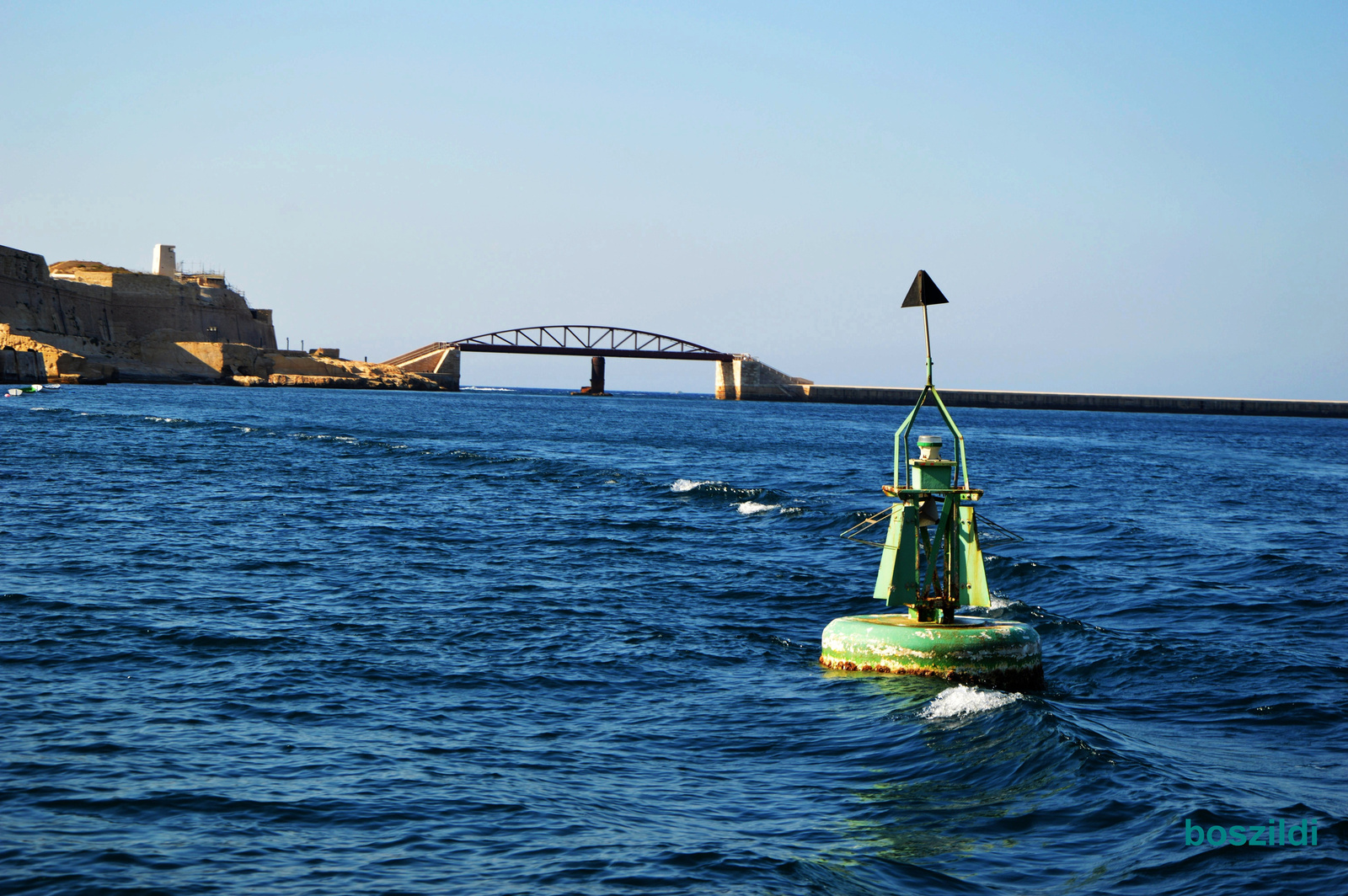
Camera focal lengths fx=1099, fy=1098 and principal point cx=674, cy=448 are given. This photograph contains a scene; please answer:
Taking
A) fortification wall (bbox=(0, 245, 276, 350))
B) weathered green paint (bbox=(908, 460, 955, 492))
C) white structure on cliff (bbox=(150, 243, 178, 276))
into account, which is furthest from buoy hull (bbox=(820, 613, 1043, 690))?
white structure on cliff (bbox=(150, 243, 178, 276))

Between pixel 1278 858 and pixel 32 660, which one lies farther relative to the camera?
pixel 32 660

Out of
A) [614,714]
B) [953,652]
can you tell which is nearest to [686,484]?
[953,652]

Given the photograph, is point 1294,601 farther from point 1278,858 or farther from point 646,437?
point 646,437

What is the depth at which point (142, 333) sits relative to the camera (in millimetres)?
139500

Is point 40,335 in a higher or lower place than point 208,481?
higher

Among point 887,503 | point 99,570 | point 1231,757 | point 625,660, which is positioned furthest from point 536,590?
point 887,503

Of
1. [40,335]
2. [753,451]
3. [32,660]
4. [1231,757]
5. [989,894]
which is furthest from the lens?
[40,335]

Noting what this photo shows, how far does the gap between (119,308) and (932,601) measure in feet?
478

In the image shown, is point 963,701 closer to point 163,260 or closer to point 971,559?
point 971,559

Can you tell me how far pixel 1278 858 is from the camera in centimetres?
820

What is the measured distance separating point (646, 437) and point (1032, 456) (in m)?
23.3

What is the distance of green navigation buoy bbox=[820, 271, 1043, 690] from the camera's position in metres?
12.4

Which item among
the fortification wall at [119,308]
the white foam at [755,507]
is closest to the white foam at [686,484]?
the white foam at [755,507]

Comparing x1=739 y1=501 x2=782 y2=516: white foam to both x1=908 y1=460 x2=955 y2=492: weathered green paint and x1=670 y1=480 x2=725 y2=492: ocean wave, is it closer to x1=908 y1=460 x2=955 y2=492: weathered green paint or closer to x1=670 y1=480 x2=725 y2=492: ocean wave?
x1=670 y1=480 x2=725 y2=492: ocean wave
